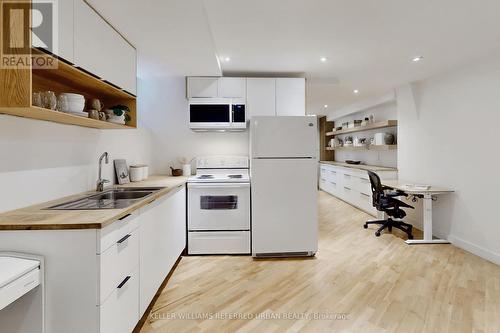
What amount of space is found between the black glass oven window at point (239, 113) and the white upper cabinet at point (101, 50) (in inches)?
54.1

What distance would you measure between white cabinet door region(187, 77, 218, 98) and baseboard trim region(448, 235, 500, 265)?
3745 mm

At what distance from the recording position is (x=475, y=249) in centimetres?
329

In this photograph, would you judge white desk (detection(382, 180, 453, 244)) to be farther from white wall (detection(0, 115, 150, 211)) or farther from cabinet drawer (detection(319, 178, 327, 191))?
cabinet drawer (detection(319, 178, 327, 191))

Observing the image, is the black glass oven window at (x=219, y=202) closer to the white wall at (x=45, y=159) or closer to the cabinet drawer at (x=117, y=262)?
the white wall at (x=45, y=159)

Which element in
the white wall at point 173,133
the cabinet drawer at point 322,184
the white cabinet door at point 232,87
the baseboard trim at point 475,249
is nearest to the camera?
the baseboard trim at point 475,249

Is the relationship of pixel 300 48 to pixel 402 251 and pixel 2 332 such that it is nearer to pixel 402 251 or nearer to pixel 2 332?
pixel 402 251

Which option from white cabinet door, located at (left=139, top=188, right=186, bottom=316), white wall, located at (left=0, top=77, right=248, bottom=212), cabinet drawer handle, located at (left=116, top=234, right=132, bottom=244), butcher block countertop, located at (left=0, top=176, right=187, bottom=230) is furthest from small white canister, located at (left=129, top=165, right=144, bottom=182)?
cabinet drawer handle, located at (left=116, top=234, right=132, bottom=244)

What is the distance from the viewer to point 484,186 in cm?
317

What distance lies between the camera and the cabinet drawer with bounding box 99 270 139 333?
140 cm

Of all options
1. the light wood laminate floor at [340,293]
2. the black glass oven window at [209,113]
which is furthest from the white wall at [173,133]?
the light wood laminate floor at [340,293]

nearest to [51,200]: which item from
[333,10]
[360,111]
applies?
[333,10]

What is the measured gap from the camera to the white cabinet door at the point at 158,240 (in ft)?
6.47

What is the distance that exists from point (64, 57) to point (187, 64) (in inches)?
66.5

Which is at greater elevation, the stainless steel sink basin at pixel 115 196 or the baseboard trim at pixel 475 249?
the stainless steel sink basin at pixel 115 196
